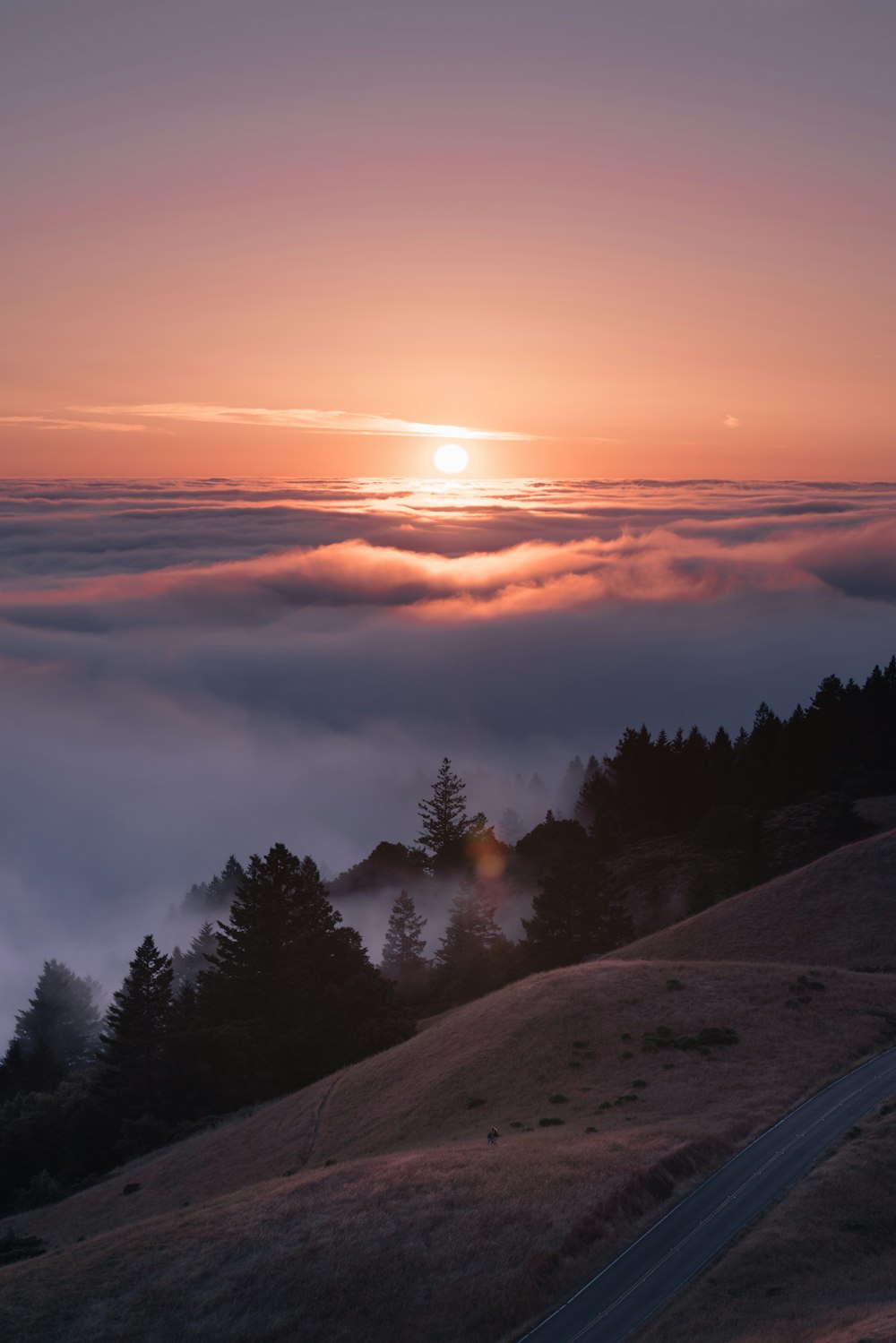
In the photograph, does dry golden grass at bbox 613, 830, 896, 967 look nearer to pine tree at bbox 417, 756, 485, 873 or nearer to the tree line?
the tree line

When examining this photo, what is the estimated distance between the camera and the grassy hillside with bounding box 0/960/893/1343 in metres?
28.2

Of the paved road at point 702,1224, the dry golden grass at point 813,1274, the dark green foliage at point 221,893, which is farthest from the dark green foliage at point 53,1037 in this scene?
the dry golden grass at point 813,1274

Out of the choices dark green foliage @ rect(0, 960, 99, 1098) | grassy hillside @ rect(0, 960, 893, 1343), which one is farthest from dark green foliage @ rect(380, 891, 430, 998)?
grassy hillside @ rect(0, 960, 893, 1343)

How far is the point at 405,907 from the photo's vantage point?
96.1m

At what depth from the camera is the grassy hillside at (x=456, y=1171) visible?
2820 cm

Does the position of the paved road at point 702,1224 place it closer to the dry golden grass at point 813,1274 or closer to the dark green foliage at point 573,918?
the dry golden grass at point 813,1274

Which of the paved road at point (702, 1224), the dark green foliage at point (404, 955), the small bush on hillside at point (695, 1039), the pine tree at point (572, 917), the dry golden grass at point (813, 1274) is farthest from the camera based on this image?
the dark green foliage at point (404, 955)

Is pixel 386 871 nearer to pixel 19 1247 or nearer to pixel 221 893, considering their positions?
pixel 221 893

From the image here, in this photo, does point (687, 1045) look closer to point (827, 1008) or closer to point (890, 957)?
point (827, 1008)

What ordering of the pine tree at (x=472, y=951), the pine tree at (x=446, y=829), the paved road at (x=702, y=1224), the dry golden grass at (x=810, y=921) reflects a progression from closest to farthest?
the paved road at (x=702, y=1224) → the dry golden grass at (x=810, y=921) → the pine tree at (x=472, y=951) → the pine tree at (x=446, y=829)

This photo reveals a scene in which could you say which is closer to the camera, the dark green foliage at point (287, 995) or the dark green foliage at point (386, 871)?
the dark green foliage at point (287, 995)

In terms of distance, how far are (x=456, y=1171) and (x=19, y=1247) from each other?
2153 centimetres

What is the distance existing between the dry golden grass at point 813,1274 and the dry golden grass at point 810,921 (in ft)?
103

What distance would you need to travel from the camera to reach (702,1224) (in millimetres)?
29547
